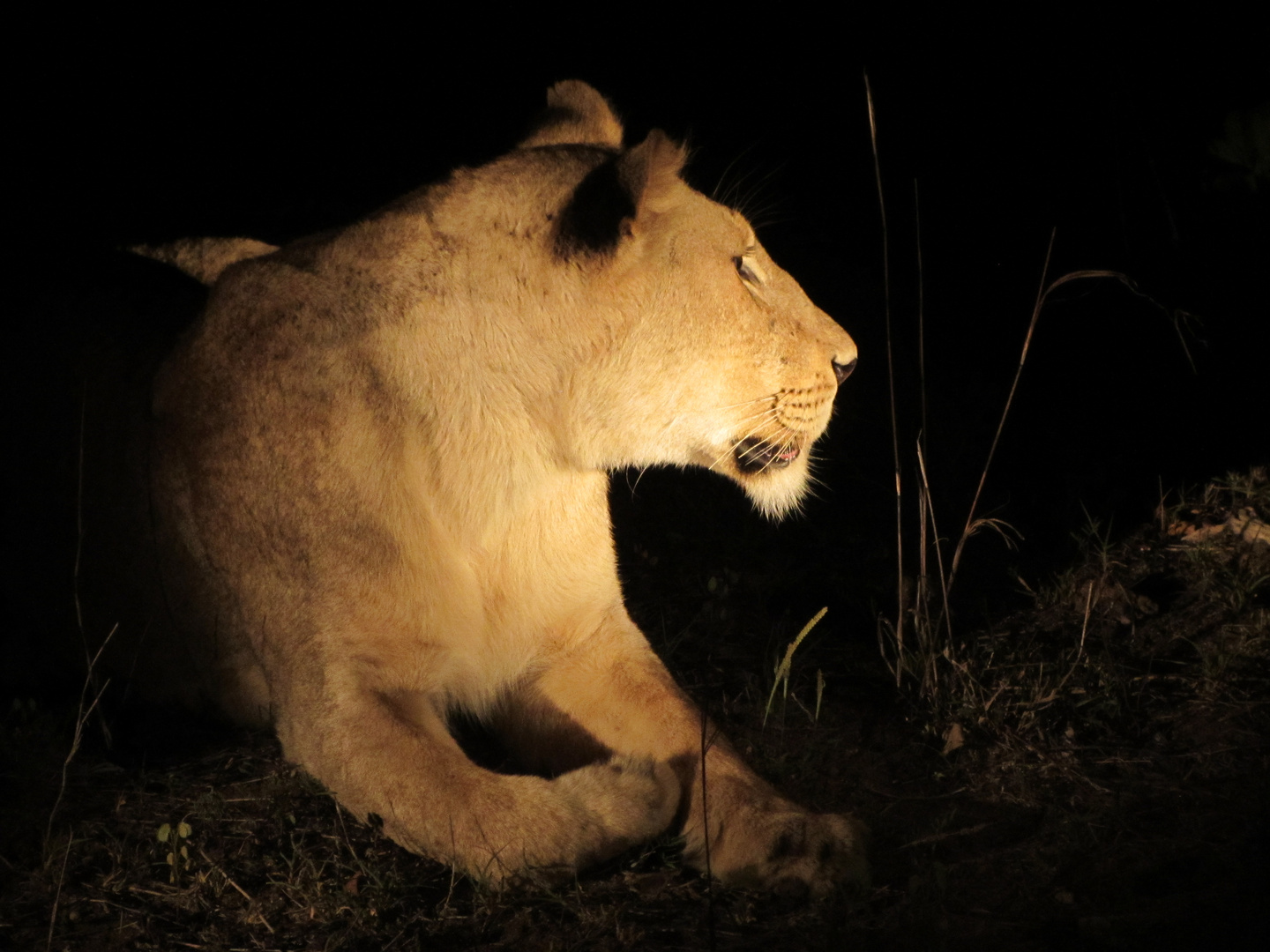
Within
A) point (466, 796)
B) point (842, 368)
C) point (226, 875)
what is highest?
point (842, 368)

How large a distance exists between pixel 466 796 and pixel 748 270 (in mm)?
1275

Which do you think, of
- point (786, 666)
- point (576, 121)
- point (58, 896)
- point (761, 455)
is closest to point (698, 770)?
point (786, 666)

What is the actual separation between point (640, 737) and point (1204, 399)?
2.62 meters

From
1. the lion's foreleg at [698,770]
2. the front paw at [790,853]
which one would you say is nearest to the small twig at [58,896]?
the lion's foreleg at [698,770]

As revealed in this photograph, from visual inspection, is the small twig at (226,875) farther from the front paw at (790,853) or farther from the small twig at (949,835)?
the small twig at (949,835)

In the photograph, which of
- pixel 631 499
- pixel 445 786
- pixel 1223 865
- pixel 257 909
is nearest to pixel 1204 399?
pixel 631 499

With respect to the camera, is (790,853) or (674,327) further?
(674,327)

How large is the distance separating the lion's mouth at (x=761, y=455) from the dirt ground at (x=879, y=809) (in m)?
0.52

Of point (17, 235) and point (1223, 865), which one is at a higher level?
point (17, 235)

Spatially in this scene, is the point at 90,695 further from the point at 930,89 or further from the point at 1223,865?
the point at 930,89

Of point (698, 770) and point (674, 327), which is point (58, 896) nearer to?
point (698, 770)

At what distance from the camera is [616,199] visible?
253 cm

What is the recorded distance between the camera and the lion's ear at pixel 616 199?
96.7 inches

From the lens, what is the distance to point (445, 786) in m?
2.31
